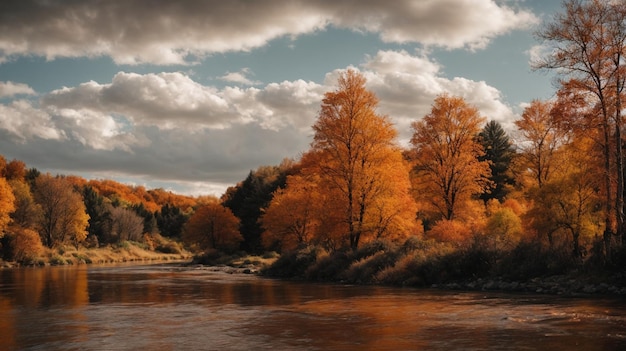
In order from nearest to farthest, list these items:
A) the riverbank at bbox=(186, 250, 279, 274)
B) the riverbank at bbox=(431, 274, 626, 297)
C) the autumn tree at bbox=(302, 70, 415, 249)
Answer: the riverbank at bbox=(431, 274, 626, 297) → the autumn tree at bbox=(302, 70, 415, 249) → the riverbank at bbox=(186, 250, 279, 274)

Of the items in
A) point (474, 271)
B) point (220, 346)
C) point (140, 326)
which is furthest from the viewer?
point (474, 271)

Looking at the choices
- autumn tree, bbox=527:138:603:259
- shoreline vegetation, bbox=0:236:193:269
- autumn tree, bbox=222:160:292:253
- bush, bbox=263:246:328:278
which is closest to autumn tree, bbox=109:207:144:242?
shoreline vegetation, bbox=0:236:193:269

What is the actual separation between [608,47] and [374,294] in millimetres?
15868

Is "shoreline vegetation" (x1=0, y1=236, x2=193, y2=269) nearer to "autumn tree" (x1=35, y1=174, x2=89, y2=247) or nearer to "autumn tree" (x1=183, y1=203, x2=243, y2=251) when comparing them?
"autumn tree" (x1=35, y1=174, x2=89, y2=247)

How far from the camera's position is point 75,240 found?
92.9 meters

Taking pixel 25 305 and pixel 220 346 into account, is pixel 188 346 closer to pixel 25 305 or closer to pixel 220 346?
pixel 220 346

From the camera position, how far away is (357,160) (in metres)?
37.4

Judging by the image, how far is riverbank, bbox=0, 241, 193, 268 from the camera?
69.4m

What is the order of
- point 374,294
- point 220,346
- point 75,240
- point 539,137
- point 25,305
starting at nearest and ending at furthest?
point 220,346 → point 25,305 → point 374,294 → point 539,137 → point 75,240

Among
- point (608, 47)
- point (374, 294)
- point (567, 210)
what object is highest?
point (608, 47)

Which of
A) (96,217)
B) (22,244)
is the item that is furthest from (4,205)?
(96,217)

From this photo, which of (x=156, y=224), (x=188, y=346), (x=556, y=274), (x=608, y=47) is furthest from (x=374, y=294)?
(x=156, y=224)

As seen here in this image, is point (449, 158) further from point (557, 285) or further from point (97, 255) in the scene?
point (97, 255)

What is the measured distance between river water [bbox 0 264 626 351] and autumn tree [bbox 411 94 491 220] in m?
16.5
